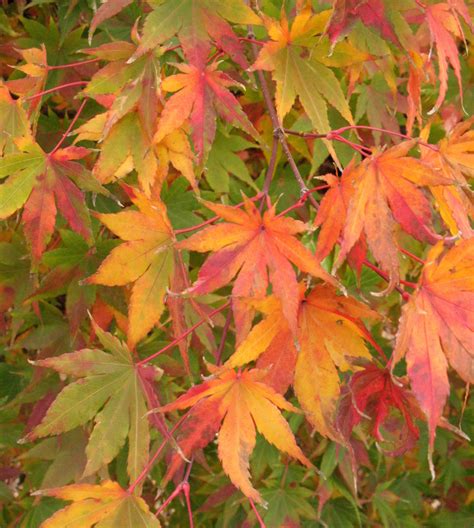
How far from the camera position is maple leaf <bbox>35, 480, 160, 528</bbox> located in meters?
0.76

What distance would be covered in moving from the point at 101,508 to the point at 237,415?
0.16 metres

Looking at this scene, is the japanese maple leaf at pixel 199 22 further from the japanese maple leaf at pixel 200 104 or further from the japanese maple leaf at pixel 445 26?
the japanese maple leaf at pixel 445 26

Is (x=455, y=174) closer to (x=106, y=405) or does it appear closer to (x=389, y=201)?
(x=389, y=201)

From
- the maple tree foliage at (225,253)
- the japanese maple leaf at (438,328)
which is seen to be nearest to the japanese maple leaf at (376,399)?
the maple tree foliage at (225,253)

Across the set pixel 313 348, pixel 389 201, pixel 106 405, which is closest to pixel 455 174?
pixel 389 201

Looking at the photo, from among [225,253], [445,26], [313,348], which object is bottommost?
[313,348]

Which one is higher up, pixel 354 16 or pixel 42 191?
pixel 354 16

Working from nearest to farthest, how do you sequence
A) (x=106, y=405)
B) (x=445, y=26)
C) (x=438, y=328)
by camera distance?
(x=438, y=328)
(x=106, y=405)
(x=445, y=26)

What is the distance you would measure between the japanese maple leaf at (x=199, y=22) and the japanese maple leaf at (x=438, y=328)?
30 cm

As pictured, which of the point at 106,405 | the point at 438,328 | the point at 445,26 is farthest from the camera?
the point at 445,26

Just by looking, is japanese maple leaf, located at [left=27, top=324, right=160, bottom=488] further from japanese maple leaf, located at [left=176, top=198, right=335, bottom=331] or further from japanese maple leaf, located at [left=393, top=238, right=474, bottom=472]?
japanese maple leaf, located at [left=393, top=238, right=474, bottom=472]

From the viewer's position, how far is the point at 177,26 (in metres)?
0.81

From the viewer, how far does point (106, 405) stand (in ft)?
2.74

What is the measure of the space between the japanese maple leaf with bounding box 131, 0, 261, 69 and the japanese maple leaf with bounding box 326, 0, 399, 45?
0.08 m
